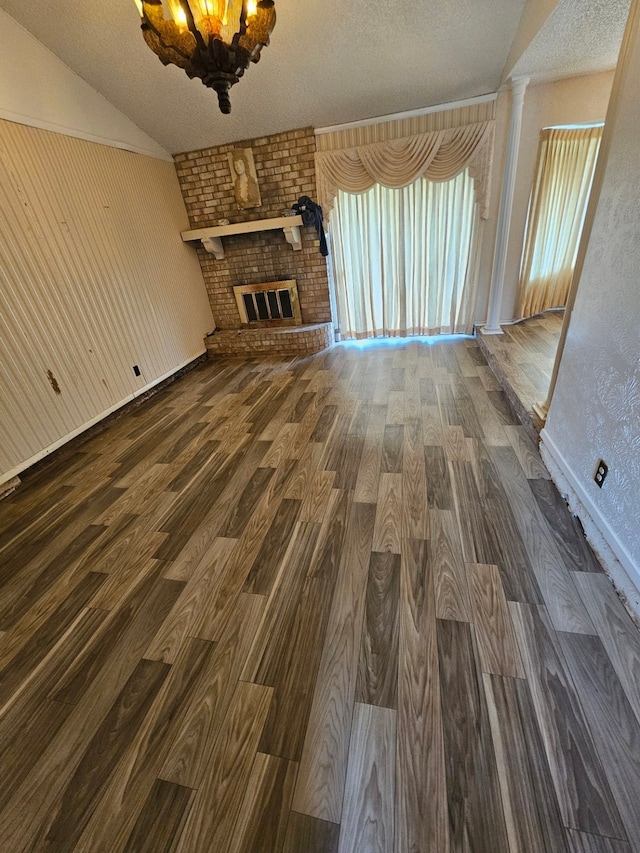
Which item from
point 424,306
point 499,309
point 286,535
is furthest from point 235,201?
point 286,535

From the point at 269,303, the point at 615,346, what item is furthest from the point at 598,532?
the point at 269,303

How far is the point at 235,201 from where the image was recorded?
4113mm

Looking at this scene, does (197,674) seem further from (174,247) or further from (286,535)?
(174,247)

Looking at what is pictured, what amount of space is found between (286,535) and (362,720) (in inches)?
33.3

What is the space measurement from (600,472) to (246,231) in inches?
165

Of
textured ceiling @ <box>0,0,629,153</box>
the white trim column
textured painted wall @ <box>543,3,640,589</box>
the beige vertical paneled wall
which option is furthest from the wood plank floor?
textured ceiling @ <box>0,0,629,153</box>

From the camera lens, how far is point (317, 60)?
9.32 feet

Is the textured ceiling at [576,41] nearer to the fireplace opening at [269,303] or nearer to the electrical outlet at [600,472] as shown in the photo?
the electrical outlet at [600,472]

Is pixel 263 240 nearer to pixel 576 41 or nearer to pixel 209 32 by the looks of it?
pixel 209 32

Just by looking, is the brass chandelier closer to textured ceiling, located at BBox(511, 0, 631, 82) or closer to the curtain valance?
textured ceiling, located at BBox(511, 0, 631, 82)

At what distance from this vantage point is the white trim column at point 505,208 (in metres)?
3.00

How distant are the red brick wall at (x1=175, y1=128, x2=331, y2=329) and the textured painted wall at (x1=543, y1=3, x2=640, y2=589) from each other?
3190mm

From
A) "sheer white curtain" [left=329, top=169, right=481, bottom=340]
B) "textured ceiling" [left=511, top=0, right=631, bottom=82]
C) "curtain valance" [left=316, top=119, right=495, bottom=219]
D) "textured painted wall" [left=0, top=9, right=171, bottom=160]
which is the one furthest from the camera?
"sheer white curtain" [left=329, top=169, right=481, bottom=340]

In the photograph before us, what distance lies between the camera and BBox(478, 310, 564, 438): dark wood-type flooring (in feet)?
8.05
